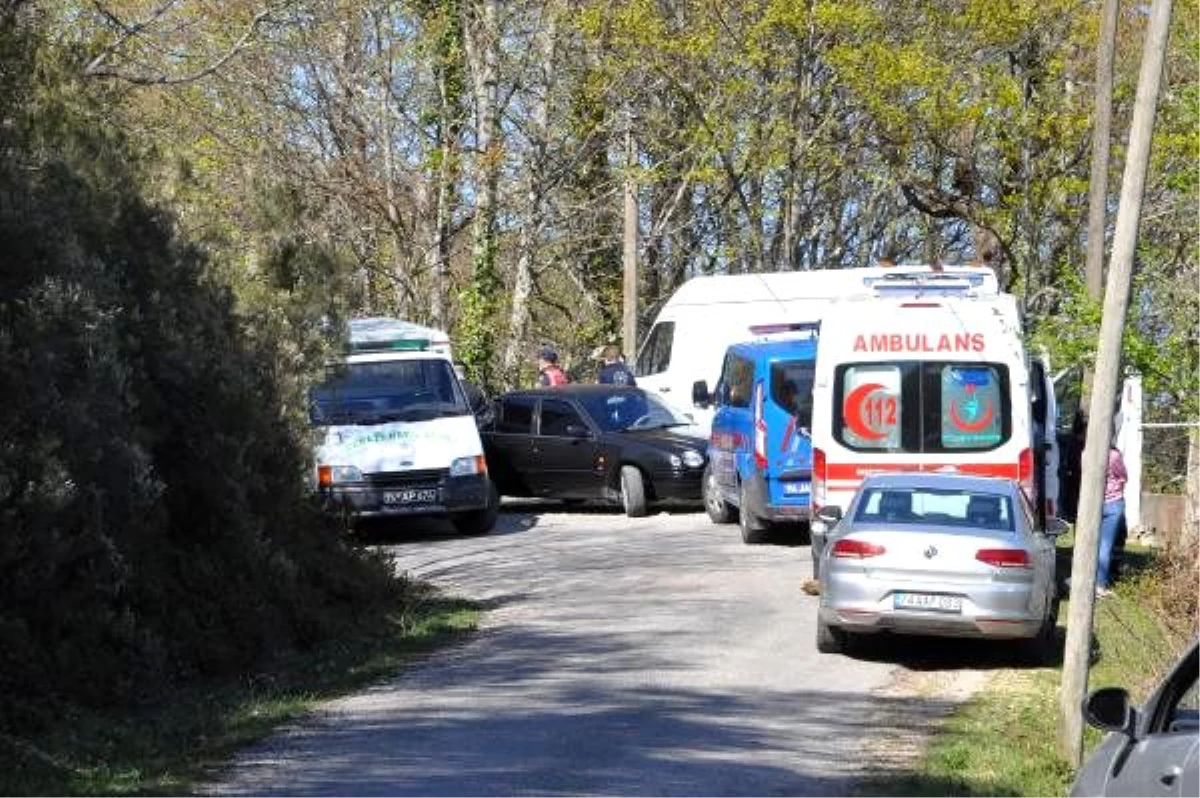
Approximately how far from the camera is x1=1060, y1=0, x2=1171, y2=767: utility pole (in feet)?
37.7

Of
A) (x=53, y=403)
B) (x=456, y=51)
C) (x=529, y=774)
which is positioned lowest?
(x=529, y=774)

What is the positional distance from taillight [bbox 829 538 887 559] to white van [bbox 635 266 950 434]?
13.1 metres

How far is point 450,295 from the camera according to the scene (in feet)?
130

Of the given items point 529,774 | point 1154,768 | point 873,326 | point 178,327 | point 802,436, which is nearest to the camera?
point 1154,768

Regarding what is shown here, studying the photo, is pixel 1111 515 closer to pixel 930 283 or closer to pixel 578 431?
pixel 930 283

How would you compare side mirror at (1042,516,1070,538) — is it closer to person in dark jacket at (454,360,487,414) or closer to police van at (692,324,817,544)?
police van at (692,324,817,544)

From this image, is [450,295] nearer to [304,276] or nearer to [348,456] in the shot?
[348,456]

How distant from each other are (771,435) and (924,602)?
6842mm

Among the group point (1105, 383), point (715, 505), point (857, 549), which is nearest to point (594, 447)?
point (715, 505)

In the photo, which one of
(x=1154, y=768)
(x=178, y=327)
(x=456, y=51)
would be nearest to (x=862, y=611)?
(x=178, y=327)

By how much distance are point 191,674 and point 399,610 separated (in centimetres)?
388

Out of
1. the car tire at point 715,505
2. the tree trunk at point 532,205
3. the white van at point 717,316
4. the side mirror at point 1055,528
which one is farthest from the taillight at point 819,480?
the tree trunk at point 532,205

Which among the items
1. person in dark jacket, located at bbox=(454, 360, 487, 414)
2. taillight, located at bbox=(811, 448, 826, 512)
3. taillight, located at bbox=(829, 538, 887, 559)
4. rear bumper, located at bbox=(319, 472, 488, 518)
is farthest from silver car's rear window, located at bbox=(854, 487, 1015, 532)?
person in dark jacket, located at bbox=(454, 360, 487, 414)

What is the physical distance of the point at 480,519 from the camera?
80.6 feet
